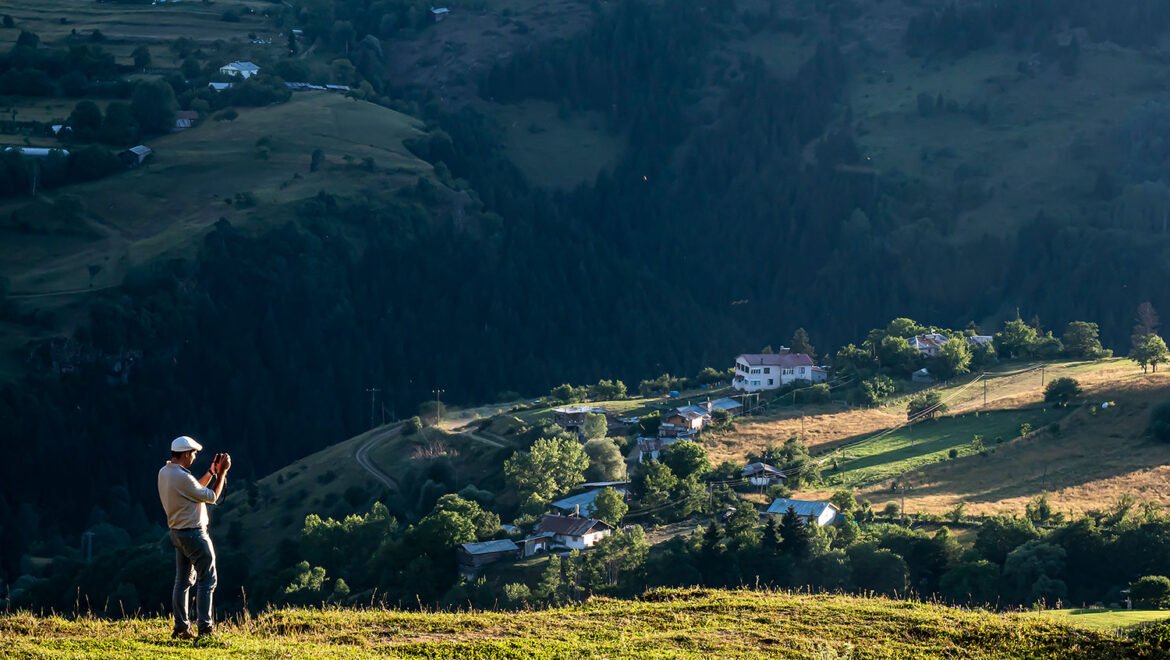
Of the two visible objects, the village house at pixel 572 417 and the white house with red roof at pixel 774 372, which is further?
the white house with red roof at pixel 774 372

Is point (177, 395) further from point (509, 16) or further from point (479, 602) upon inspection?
point (509, 16)

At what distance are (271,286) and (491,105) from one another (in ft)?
166

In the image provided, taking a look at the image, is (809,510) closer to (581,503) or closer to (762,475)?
(762,475)

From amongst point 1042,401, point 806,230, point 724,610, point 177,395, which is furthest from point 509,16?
point 724,610

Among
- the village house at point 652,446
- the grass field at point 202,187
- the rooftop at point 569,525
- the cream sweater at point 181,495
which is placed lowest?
the grass field at point 202,187

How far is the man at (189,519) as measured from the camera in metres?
19.3

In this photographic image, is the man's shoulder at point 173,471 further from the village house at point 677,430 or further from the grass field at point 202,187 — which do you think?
the grass field at point 202,187

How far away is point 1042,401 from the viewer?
239 ft

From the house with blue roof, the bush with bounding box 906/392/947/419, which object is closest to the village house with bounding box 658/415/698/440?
the house with blue roof

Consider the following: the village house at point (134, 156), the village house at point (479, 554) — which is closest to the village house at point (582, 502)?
the village house at point (479, 554)

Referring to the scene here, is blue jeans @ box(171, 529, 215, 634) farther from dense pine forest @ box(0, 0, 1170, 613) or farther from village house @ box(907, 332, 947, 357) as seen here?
dense pine forest @ box(0, 0, 1170, 613)

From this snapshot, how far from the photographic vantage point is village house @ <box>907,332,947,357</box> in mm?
85062

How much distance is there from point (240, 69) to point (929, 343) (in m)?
90.3

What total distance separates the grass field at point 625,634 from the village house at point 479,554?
99.5 ft
